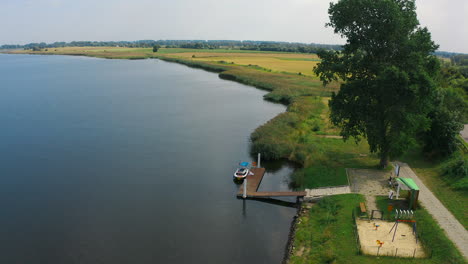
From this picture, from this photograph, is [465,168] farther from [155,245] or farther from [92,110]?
[92,110]

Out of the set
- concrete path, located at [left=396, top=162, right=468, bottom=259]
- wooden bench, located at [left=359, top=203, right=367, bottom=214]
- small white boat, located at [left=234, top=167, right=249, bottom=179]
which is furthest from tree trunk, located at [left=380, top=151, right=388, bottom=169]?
small white boat, located at [left=234, top=167, right=249, bottom=179]

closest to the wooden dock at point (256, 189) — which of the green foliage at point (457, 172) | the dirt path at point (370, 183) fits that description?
the dirt path at point (370, 183)

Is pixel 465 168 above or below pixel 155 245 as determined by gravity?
above

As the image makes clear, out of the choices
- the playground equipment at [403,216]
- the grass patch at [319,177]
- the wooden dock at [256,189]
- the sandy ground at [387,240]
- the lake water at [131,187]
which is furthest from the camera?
the grass patch at [319,177]

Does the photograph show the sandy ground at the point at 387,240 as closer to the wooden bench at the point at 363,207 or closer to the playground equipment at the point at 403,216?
the playground equipment at the point at 403,216

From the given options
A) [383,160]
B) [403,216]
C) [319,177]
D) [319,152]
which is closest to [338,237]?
[403,216]

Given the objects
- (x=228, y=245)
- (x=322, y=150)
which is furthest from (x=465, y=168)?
(x=228, y=245)
